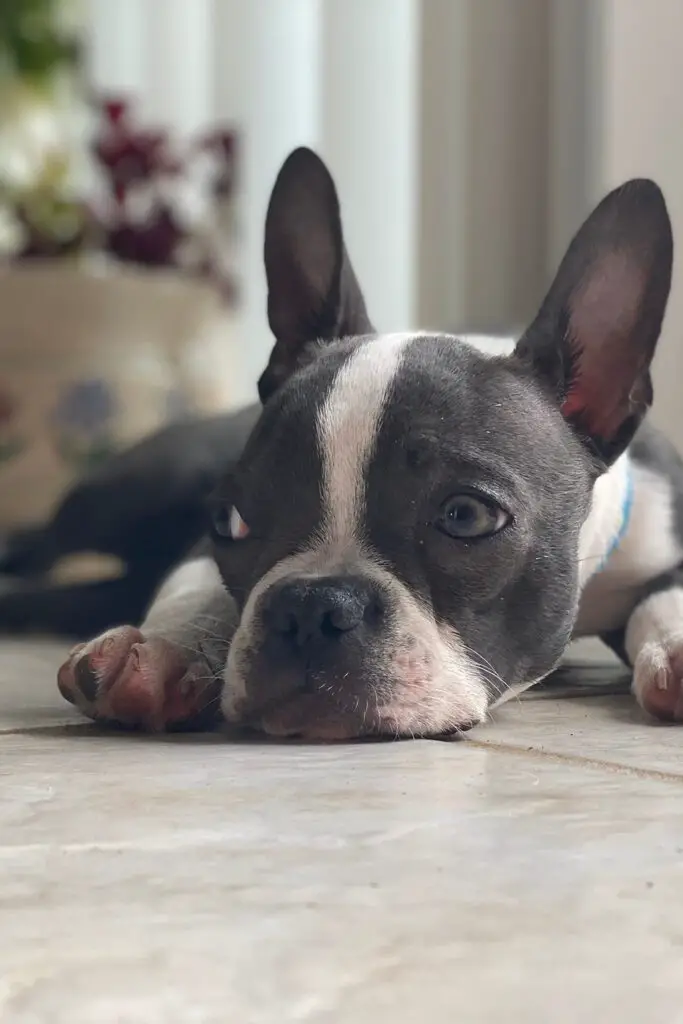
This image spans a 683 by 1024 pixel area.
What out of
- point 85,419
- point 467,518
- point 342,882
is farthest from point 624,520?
point 85,419

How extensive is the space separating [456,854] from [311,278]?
101 centimetres

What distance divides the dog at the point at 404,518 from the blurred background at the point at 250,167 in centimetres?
132

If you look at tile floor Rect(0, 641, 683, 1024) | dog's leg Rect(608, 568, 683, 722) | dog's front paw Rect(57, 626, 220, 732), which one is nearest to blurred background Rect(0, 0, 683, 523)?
dog's leg Rect(608, 568, 683, 722)

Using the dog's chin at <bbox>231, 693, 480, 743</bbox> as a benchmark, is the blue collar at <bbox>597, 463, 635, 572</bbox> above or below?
above

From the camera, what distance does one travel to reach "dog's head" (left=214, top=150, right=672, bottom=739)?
4.31ft

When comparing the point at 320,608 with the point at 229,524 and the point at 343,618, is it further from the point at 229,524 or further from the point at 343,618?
the point at 229,524

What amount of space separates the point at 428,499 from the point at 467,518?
45 mm

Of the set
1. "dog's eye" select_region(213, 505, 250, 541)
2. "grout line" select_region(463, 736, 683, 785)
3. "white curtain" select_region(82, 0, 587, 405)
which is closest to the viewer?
"grout line" select_region(463, 736, 683, 785)

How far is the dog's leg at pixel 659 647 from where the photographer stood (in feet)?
4.78

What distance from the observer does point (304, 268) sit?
176 centimetres

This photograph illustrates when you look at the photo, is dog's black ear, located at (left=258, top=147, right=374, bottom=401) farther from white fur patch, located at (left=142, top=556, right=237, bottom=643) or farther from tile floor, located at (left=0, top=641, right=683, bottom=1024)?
tile floor, located at (left=0, top=641, right=683, bottom=1024)

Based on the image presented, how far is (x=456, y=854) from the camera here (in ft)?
2.93

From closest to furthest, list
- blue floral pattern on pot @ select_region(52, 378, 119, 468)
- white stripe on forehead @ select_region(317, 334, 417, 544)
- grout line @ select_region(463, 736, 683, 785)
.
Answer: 1. grout line @ select_region(463, 736, 683, 785)
2. white stripe on forehead @ select_region(317, 334, 417, 544)
3. blue floral pattern on pot @ select_region(52, 378, 119, 468)

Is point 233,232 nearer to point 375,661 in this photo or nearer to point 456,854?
point 375,661
